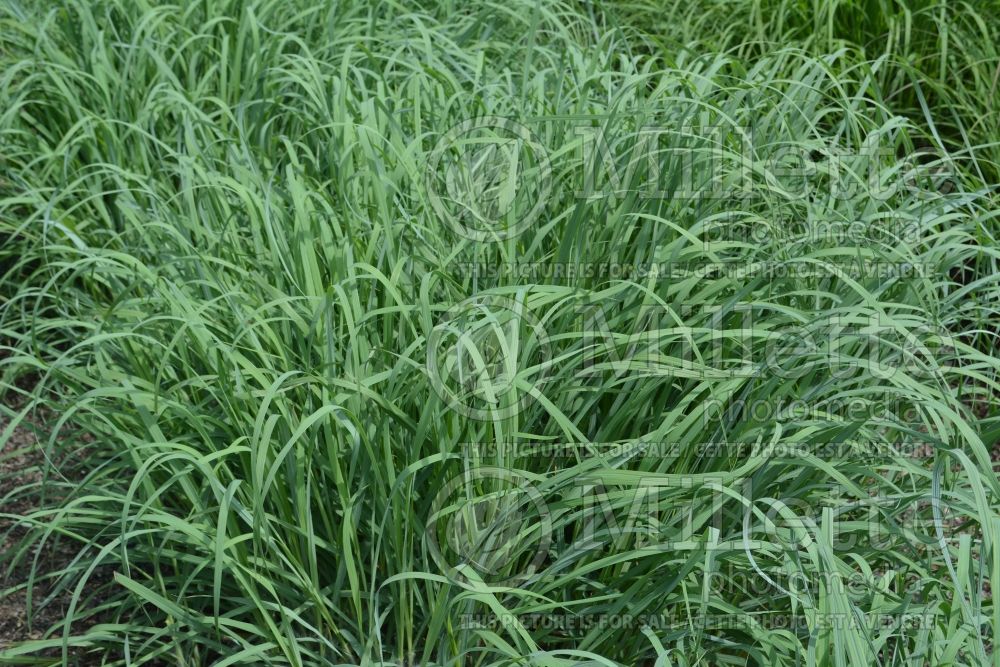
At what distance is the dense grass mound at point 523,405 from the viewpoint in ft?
5.77

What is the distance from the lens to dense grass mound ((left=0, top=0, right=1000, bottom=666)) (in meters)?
1.76

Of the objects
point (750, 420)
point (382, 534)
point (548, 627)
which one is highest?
point (750, 420)

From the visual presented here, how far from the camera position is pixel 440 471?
1.86 m

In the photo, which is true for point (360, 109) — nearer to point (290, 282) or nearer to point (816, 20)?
point (290, 282)

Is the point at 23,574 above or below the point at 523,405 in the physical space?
below

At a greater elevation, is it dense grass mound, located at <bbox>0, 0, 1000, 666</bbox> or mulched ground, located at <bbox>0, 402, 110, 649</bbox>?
dense grass mound, located at <bbox>0, 0, 1000, 666</bbox>

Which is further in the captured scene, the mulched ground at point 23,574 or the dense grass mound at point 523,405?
the mulched ground at point 23,574

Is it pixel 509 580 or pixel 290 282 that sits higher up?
pixel 290 282

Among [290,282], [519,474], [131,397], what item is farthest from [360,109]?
[519,474]

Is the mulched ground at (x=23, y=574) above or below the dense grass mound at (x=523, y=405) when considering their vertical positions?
below

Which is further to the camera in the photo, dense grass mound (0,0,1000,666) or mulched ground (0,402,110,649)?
mulched ground (0,402,110,649)

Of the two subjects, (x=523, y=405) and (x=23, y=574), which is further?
(x=23, y=574)

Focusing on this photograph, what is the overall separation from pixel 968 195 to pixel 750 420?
848mm

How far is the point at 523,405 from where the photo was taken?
189 centimetres
